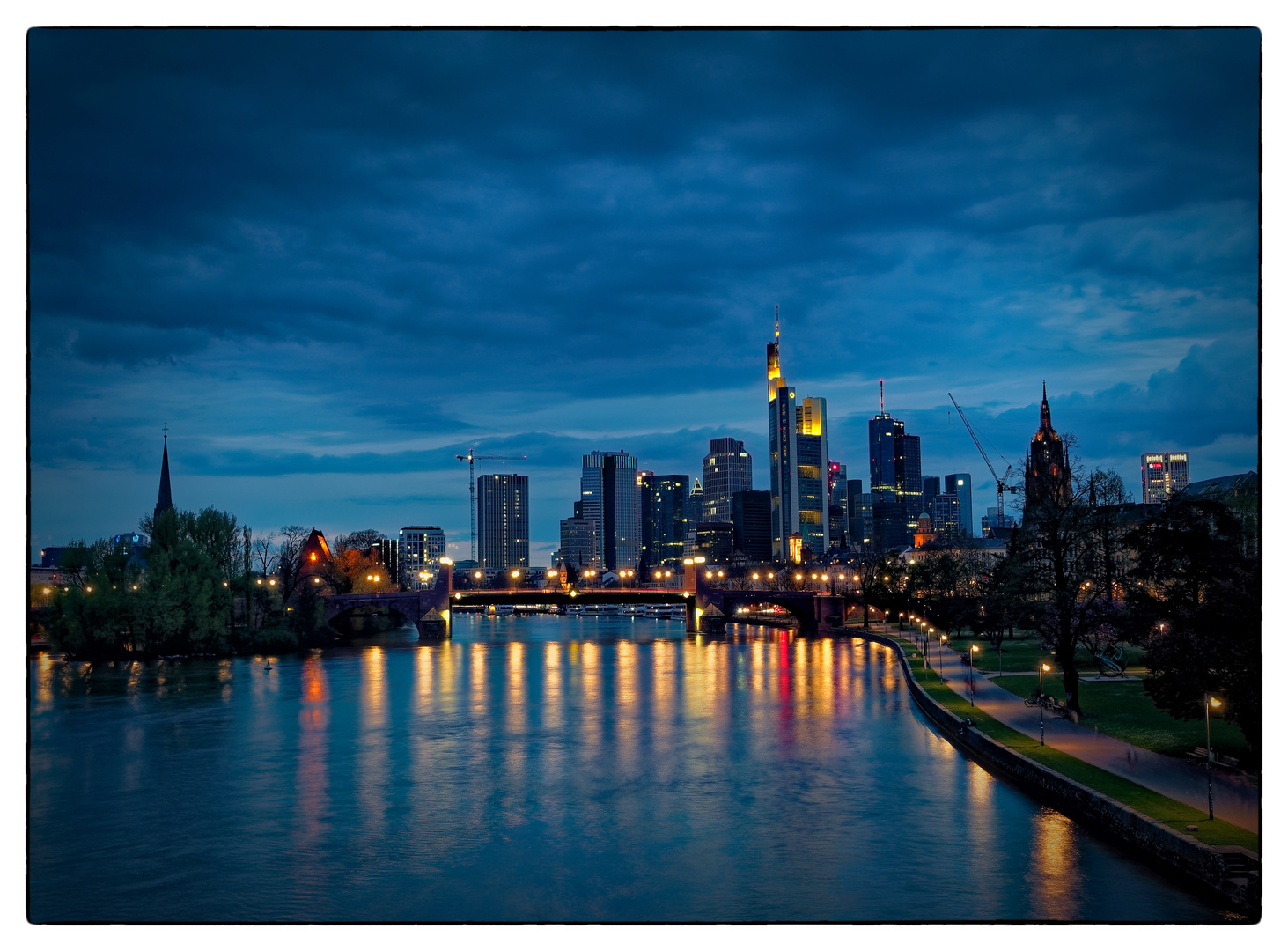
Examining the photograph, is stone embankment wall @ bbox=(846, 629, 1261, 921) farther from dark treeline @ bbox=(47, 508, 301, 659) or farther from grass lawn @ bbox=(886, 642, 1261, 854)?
dark treeline @ bbox=(47, 508, 301, 659)

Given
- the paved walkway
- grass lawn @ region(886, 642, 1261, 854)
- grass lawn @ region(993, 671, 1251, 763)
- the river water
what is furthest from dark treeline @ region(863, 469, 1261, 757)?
the river water

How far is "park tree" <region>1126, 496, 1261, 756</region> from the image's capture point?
19188mm

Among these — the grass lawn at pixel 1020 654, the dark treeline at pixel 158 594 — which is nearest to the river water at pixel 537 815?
the grass lawn at pixel 1020 654

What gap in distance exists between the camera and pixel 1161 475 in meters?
84.0

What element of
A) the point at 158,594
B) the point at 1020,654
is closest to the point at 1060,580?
the point at 1020,654

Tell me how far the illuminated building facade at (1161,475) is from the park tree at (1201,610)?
33.1 m

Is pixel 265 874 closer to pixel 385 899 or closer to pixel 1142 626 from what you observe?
pixel 385 899

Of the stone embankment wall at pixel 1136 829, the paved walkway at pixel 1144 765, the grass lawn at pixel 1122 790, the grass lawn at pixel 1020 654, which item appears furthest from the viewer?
the grass lawn at pixel 1020 654

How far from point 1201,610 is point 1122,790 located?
3796 mm

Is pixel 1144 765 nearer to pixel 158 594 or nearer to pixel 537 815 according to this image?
pixel 537 815

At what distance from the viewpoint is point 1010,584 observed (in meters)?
34.7

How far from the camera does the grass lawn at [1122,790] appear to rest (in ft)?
53.7

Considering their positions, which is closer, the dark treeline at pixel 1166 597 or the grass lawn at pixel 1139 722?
the dark treeline at pixel 1166 597

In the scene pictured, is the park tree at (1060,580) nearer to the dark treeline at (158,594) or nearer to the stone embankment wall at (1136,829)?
the stone embankment wall at (1136,829)
